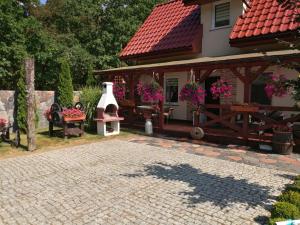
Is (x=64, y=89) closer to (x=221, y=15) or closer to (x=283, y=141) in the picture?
(x=221, y=15)

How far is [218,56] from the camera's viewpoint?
1287 cm

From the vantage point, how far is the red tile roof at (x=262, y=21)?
11.1 metres

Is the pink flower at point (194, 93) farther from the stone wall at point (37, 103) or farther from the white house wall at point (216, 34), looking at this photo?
the stone wall at point (37, 103)

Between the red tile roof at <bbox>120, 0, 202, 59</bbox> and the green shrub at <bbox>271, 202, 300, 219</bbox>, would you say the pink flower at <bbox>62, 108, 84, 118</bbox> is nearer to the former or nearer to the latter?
the red tile roof at <bbox>120, 0, 202, 59</bbox>

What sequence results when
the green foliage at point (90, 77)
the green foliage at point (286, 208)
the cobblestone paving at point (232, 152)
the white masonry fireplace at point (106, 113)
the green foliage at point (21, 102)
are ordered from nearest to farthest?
the green foliage at point (286, 208) → the cobblestone paving at point (232, 152) → the white masonry fireplace at point (106, 113) → the green foliage at point (21, 102) → the green foliage at point (90, 77)

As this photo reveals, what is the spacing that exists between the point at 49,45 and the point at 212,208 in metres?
14.0

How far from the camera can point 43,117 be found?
13.7 meters

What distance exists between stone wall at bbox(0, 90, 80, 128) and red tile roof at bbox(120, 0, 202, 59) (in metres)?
4.65

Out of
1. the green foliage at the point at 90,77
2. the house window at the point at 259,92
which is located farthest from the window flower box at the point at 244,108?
the green foliage at the point at 90,77

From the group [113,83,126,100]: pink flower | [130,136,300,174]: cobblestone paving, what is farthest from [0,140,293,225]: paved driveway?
[113,83,126,100]: pink flower

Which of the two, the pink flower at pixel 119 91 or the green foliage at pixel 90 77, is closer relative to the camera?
the pink flower at pixel 119 91

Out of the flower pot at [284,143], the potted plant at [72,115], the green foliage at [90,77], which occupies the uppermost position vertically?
the green foliage at [90,77]

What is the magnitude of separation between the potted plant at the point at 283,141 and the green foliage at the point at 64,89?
376 inches

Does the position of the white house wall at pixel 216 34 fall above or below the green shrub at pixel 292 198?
above
